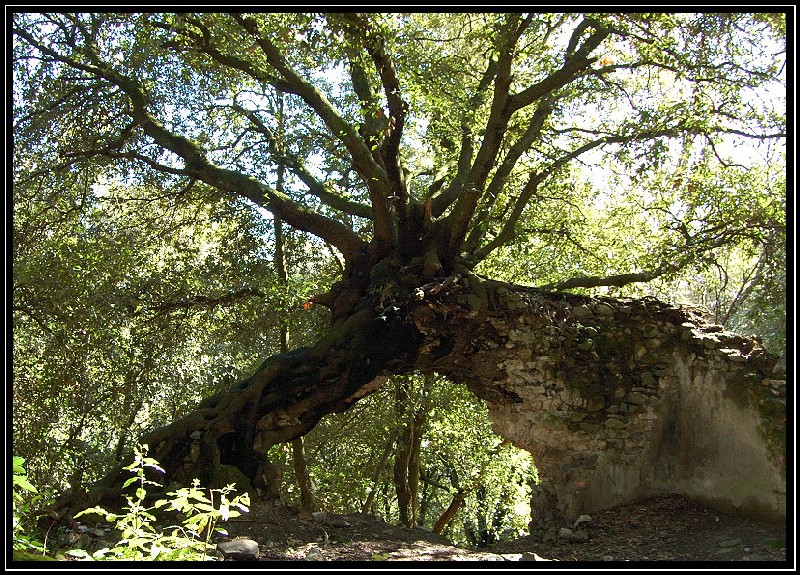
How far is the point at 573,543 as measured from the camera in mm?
6609

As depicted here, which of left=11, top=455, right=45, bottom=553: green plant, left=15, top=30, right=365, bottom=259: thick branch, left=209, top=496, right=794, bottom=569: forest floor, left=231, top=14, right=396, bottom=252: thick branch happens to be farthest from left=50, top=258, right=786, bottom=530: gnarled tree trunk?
left=11, top=455, right=45, bottom=553: green plant

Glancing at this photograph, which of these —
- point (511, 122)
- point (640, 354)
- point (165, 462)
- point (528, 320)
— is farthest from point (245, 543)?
point (511, 122)

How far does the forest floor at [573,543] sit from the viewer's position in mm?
5410

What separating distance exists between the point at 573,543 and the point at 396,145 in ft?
15.0

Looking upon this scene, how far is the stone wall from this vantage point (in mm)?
6914

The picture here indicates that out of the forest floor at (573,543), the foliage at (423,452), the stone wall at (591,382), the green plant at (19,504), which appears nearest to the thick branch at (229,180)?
the stone wall at (591,382)

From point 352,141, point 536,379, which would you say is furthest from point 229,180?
point 536,379

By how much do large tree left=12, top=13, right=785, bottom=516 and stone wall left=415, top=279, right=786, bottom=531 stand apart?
73 mm

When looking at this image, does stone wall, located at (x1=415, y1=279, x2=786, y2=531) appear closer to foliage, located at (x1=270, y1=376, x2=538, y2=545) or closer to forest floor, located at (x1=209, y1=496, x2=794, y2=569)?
forest floor, located at (x1=209, y1=496, x2=794, y2=569)

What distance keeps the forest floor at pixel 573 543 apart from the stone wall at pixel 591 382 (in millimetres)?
336

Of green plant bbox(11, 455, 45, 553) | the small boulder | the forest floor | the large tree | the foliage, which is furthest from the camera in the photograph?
the foliage

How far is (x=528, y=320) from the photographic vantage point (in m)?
7.29

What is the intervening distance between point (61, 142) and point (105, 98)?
94 centimetres
